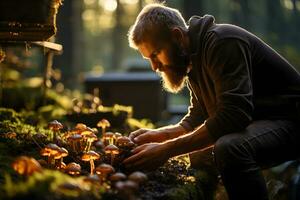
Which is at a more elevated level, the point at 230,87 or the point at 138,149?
the point at 230,87

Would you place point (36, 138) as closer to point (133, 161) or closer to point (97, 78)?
point (133, 161)

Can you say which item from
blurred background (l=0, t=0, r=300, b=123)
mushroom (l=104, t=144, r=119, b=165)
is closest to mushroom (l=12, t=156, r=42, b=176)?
mushroom (l=104, t=144, r=119, b=165)

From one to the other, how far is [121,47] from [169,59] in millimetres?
51308

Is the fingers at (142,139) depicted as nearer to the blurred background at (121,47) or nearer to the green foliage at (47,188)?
the green foliage at (47,188)

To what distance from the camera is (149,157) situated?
4293mm

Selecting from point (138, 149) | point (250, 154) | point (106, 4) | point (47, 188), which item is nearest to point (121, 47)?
point (106, 4)

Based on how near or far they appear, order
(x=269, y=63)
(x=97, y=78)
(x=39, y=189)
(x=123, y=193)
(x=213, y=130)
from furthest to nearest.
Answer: (x=97, y=78), (x=269, y=63), (x=213, y=130), (x=123, y=193), (x=39, y=189)

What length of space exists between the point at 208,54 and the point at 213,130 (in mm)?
718

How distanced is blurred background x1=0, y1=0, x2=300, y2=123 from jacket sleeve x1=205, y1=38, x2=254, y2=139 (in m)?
4.96

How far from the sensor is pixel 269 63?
476cm

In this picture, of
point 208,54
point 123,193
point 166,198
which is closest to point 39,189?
point 123,193

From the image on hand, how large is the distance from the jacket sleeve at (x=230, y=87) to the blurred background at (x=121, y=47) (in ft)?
16.3

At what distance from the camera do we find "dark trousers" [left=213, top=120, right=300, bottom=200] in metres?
4.02

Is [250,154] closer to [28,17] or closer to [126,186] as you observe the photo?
[126,186]
